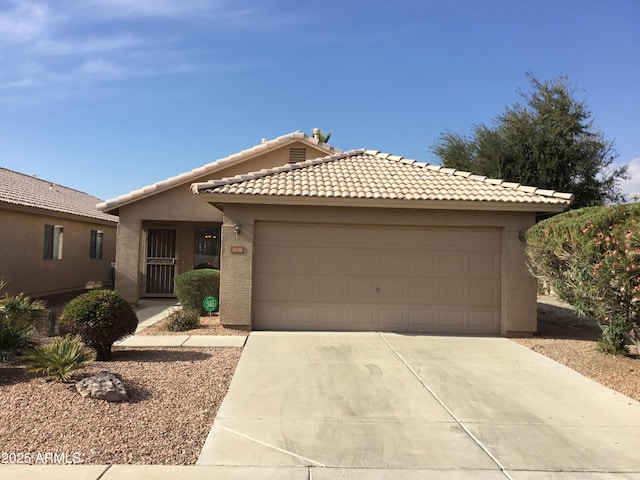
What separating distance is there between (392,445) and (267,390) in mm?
2124

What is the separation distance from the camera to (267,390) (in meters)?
6.28

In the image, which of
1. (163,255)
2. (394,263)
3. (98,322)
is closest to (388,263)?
(394,263)

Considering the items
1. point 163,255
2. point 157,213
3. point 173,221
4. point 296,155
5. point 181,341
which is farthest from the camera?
point 163,255

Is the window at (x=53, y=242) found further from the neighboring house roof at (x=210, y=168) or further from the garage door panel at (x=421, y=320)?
the garage door panel at (x=421, y=320)

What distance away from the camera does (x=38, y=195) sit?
17031 mm

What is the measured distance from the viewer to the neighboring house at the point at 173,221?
13.7m

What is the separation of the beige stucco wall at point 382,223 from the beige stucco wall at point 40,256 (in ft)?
25.8

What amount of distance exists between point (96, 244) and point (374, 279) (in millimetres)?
13858

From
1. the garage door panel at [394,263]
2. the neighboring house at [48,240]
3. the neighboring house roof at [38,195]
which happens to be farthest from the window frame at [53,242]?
the garage door panel at [394,263]

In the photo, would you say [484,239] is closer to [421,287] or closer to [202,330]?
[421,287]

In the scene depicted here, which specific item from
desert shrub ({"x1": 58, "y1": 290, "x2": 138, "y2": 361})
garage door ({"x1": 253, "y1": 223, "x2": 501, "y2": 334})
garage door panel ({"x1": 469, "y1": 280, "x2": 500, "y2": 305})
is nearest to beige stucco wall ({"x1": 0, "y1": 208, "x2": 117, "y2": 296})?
desert shrub ({"x1": 58, "y1": 290, "x2": 138, "y2": 361})

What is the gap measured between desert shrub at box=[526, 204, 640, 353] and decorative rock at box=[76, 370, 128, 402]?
6.76m

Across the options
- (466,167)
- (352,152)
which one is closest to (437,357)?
(352,152)

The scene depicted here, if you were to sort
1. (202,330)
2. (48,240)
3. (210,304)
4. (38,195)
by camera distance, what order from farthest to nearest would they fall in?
(38,195) < (48,240) < (210,304) < (202,330)
